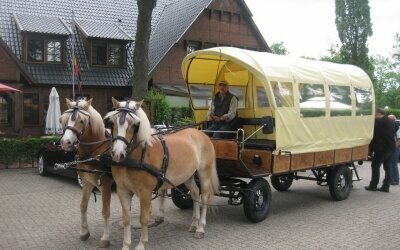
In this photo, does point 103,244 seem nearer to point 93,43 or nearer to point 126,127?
point 126,127

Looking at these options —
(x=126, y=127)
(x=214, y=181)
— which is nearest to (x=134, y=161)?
(x=126, y=127)

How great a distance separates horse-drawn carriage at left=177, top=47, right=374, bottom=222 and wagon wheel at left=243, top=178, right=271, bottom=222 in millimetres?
17

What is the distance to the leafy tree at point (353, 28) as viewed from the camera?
41.1m

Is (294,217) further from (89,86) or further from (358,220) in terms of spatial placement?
(89,86)

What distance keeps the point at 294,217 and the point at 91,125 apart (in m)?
4.27

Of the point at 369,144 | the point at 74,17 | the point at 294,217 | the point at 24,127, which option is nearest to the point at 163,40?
the point at 74,17

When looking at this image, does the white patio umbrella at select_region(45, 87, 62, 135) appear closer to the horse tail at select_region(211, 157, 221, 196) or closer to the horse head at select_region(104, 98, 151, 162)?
the horse tail at select_region(211, 157, 221, 196)

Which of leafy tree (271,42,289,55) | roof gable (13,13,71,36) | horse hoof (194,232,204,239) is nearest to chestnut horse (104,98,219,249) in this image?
horse hoof (194,232,204,239)

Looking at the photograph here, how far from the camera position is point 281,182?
1092 cm

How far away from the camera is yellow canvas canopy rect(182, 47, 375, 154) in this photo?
308 inches

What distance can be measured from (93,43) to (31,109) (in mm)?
4518

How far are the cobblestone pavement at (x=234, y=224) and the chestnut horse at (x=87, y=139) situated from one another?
59cm

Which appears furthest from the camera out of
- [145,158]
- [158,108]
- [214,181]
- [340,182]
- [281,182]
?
[158,108]

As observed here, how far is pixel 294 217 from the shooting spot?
8.31 metres
